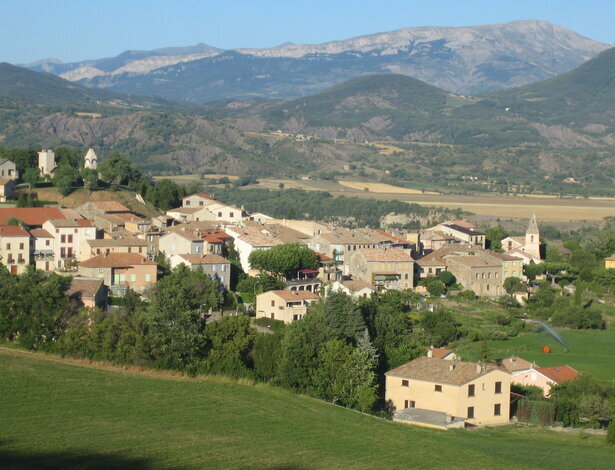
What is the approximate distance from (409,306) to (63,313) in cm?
1699

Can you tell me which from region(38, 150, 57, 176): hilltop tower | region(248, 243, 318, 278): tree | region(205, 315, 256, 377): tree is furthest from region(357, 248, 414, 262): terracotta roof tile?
region(38, 150, 57, 176): hilltop tower

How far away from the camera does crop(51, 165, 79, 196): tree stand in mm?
58031

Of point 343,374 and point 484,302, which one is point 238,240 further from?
point 343,374

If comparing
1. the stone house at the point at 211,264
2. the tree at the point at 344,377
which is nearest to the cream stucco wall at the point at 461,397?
the tree at the point at 344,377

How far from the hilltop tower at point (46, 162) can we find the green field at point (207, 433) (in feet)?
111

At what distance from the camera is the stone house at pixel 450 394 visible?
29969mm

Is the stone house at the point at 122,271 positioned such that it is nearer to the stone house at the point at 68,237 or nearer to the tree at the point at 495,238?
the stone house at the point at 68,237

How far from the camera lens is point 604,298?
55.3 metres

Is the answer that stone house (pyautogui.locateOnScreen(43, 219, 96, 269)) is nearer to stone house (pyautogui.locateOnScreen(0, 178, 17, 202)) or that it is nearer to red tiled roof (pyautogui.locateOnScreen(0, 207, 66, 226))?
red tiled roof (pyautogui.locateOnScreen(0, 207, 66, 226))

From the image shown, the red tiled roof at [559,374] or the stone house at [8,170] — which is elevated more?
the stone house at [8,170]

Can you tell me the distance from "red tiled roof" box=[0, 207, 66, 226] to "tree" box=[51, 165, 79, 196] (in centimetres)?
739

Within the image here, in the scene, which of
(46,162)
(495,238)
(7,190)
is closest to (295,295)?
(7,190)

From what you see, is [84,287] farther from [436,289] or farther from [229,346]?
[436,289]

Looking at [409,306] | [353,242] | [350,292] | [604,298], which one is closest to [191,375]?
[350,292]
